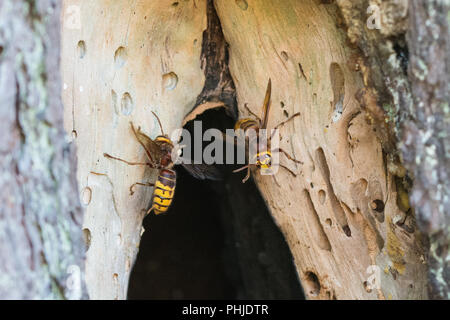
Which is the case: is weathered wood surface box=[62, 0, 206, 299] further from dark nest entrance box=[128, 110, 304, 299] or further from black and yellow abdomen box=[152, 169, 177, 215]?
dark nest entrance box=[128, 110, 304, 299]

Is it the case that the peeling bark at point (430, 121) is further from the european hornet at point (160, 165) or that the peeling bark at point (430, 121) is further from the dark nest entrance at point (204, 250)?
the dark nest entrance at point (204, 250)

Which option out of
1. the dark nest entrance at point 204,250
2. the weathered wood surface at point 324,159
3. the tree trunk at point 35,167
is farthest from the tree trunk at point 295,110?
the dark nest entrance at point 204,250

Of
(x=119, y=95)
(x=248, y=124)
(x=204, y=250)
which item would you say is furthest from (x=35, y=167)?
(x=204, y=250)

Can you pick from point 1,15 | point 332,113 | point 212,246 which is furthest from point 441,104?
point 212,246

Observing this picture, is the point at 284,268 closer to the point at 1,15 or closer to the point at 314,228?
the point at 314,228

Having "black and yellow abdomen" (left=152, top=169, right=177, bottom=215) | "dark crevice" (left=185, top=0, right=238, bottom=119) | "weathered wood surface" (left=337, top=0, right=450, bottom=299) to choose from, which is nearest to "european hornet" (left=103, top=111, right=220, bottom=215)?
"black and yellow abdomen" (left=152, top=169, right=177, bottom=215)
